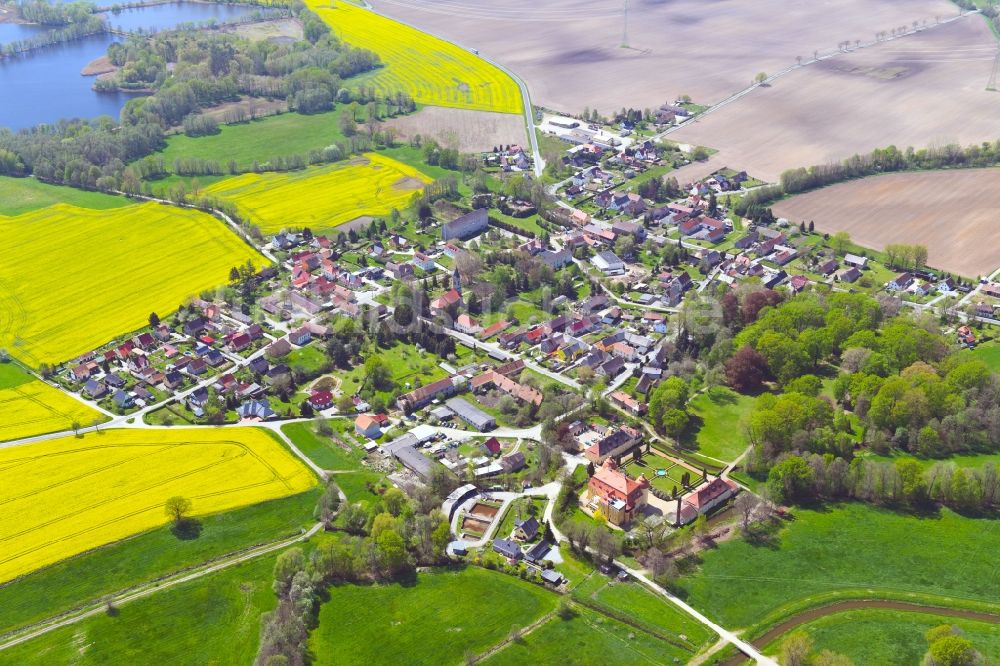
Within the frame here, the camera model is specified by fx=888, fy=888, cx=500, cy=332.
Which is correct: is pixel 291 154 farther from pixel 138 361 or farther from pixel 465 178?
pixel 138 361

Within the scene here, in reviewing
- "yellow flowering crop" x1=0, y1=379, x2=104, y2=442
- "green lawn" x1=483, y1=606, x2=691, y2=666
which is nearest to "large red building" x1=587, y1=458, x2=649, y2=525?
"green lawn" x1=483, y1=606, x2=691, y2=666

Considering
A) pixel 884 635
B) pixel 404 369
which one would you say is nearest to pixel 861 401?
pixel 884 635

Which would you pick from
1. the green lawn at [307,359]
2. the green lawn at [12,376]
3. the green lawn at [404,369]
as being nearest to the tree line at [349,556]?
the green lawn at [404,369]

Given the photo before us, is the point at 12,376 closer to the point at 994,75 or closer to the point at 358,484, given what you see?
the point at 358,484

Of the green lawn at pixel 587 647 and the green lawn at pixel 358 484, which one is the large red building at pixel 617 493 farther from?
the green lawn at pixel 358 484

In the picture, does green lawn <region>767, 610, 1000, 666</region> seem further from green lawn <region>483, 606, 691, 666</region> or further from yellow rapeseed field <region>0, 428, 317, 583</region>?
yellow rapeseed field <region>0, 428, 317, 583</region>
